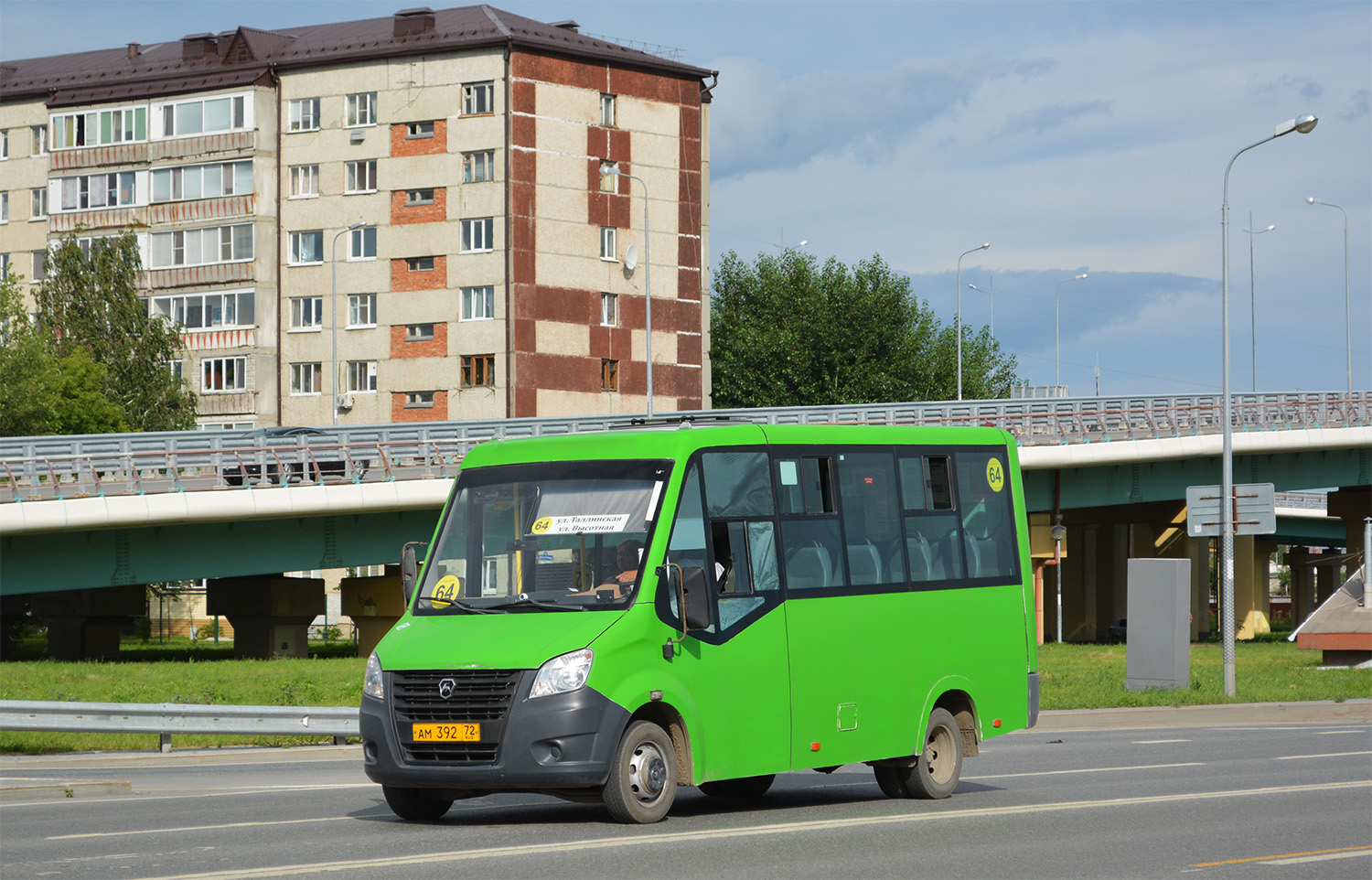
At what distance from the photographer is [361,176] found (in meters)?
75.3

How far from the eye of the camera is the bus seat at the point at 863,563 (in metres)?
13.1

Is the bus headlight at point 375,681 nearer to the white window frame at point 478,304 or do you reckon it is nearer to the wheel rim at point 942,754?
the wheel rim at point 942,754

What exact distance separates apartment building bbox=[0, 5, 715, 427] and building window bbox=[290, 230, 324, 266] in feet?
0.38

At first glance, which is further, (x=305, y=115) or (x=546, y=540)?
(x=305, y=115)

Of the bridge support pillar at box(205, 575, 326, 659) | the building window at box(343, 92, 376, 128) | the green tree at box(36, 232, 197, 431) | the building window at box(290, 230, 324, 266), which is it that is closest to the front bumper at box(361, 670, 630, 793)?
the bridge support pillar at box(205, 575, 326, 659)

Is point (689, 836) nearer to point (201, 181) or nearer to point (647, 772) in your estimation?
point (647, 772)

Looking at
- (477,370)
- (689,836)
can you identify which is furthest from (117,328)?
(689,836)

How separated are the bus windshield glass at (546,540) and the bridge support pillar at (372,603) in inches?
1361

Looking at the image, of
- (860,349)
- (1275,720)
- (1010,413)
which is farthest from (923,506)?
(860,349)

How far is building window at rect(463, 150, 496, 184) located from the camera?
7194cm

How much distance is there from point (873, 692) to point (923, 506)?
1635mm

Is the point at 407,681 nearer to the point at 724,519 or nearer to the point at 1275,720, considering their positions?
the point at 724,519

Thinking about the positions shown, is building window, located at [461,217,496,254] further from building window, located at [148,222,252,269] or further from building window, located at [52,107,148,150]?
building window, located at [52,107,148,150]

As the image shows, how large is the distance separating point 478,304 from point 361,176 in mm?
8055
